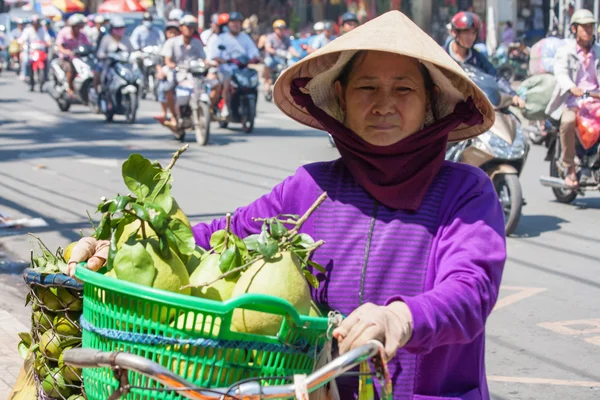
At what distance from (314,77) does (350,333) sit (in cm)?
103

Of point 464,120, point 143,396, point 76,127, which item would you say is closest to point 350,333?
point 143,396

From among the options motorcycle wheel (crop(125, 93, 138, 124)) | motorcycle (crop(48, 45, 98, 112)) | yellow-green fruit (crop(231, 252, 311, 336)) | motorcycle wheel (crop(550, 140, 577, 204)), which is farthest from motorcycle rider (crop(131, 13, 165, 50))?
yellow-green fruit (crop(231, 252, 311, 336))

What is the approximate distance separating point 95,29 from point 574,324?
1972 centimetres

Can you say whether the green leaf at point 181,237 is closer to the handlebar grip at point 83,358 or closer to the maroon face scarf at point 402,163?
the handlebar grip at point 83,358

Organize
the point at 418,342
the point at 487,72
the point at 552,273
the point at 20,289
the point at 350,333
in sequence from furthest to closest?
the point at 487,72, the point at 552,273, the point at 20,289, the point at 418,342, the point at 350,333

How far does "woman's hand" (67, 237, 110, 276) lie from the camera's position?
2367 mm

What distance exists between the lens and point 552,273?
754 cm

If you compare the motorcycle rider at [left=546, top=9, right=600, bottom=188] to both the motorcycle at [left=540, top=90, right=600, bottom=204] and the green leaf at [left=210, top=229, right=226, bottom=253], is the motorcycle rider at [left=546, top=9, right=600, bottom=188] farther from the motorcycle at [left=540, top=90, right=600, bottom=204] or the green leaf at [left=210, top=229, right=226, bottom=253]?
the green leaf at [left=210, top=229, right=226, bottom=253]

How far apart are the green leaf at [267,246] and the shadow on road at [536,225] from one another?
700 centimetres

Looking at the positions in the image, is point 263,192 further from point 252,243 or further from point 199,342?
point 199,342

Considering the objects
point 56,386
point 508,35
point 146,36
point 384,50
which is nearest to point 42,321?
point 56,386

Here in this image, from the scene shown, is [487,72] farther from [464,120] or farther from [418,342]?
[418,342]

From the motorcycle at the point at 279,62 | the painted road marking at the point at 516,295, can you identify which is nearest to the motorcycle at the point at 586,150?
the painted road marking at the point at 516,295

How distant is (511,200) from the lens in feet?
28.8
